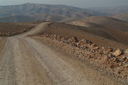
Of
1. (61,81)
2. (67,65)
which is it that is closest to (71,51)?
(67,65)

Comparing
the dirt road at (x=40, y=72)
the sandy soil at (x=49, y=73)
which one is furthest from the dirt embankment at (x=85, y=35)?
the dirt road at (x=40, y=72)


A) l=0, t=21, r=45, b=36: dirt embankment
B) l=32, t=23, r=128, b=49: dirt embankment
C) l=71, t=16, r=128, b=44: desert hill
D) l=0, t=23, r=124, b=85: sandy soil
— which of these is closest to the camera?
l=0, t=23, r=124, b=85: sandy soil

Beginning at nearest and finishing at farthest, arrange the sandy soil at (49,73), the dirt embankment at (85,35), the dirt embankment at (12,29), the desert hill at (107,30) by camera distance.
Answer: the sandy soil at (49,73)
the dirt embankment at (85,35)
the dirt embankment at (12,29)
the desert hill at (107,30)

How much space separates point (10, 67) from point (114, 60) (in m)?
7.66

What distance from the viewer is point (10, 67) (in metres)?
7.68

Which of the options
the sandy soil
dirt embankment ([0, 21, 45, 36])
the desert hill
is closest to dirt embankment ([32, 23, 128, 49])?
dirt embankment ([0, 21, 45, 36])

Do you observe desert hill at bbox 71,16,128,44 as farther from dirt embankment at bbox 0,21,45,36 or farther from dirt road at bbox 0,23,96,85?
dirt road at bbox 0,23,96,85

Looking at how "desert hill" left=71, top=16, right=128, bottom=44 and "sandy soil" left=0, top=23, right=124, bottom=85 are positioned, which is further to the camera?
"desert hill" left=71, top=16, right=128, bottom=44

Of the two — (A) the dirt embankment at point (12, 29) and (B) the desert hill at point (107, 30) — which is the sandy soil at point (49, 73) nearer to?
(A) the dirt embankment at point (12, 29)

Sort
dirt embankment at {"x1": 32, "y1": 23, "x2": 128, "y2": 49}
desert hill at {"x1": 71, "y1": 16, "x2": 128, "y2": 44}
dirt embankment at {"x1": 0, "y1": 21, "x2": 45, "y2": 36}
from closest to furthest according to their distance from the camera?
dirt embankment at {"x1": 32, "y1": 23, "x2": 128, "y2": 49}
dirt embankment at {"x1": 0, "y1": 21, "x2": 45, "y2": 36}
desert hill at {"x1": 71, "y1": 16, "x2": 128, "y2": 44}

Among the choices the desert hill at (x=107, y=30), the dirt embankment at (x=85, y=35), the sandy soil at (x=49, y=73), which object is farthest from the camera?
the desert hill at (x=107, y=30)

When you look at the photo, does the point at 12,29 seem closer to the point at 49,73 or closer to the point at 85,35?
the point at 85,35

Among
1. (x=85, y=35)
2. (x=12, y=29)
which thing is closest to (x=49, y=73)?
(x=85, y=35)

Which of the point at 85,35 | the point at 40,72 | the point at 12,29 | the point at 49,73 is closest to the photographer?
the point at 49,73
